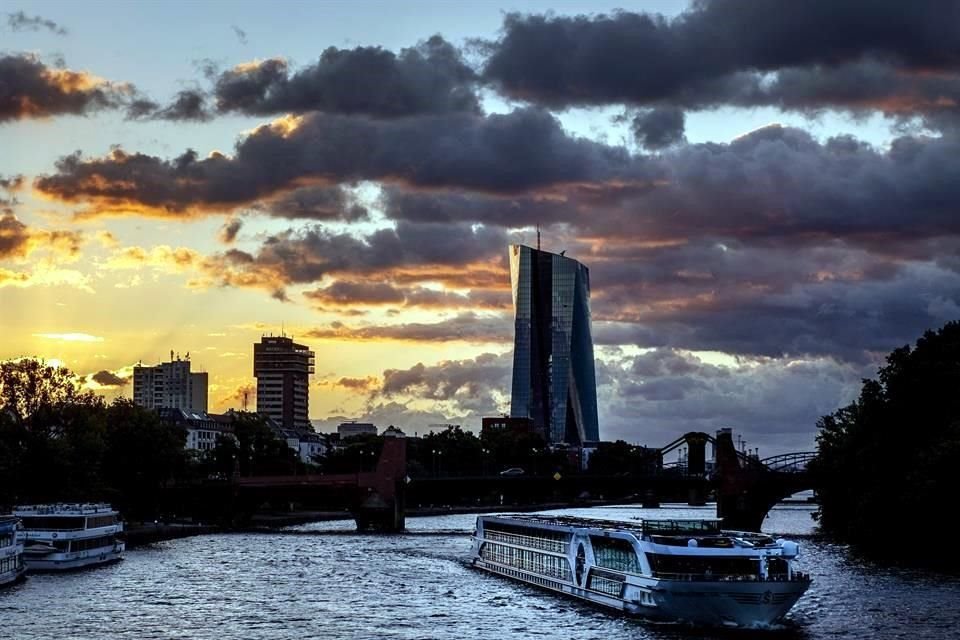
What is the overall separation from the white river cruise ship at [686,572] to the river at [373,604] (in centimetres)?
122

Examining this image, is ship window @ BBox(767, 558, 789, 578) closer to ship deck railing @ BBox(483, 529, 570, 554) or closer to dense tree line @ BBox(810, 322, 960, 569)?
ship deck railing @ BBox(483, 529, 570, 554)

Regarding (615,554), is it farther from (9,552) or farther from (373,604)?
(9,552)

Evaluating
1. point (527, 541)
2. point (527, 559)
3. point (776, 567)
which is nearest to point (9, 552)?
point (527, 559)

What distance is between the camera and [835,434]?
183 m

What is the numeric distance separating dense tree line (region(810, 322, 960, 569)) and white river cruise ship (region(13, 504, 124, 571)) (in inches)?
2636

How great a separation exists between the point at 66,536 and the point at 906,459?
73.3 metres

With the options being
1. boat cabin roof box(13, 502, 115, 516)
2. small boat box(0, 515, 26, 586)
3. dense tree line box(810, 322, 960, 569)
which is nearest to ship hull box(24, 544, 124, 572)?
boat cabin roof box(13, 502, 115, 516)

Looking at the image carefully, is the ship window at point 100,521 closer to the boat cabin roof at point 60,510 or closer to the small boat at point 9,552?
the boat cabin roof at point 60,510

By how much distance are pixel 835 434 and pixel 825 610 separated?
9041 cm

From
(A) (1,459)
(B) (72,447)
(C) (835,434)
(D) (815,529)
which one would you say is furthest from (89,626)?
(D) (815,529)

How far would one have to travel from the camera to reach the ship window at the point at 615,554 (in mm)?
92438

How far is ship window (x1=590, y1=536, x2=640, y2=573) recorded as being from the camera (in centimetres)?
9244

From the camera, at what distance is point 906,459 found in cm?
13938

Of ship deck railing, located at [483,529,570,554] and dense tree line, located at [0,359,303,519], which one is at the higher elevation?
dense tree line, located at [0,359,303,519]
